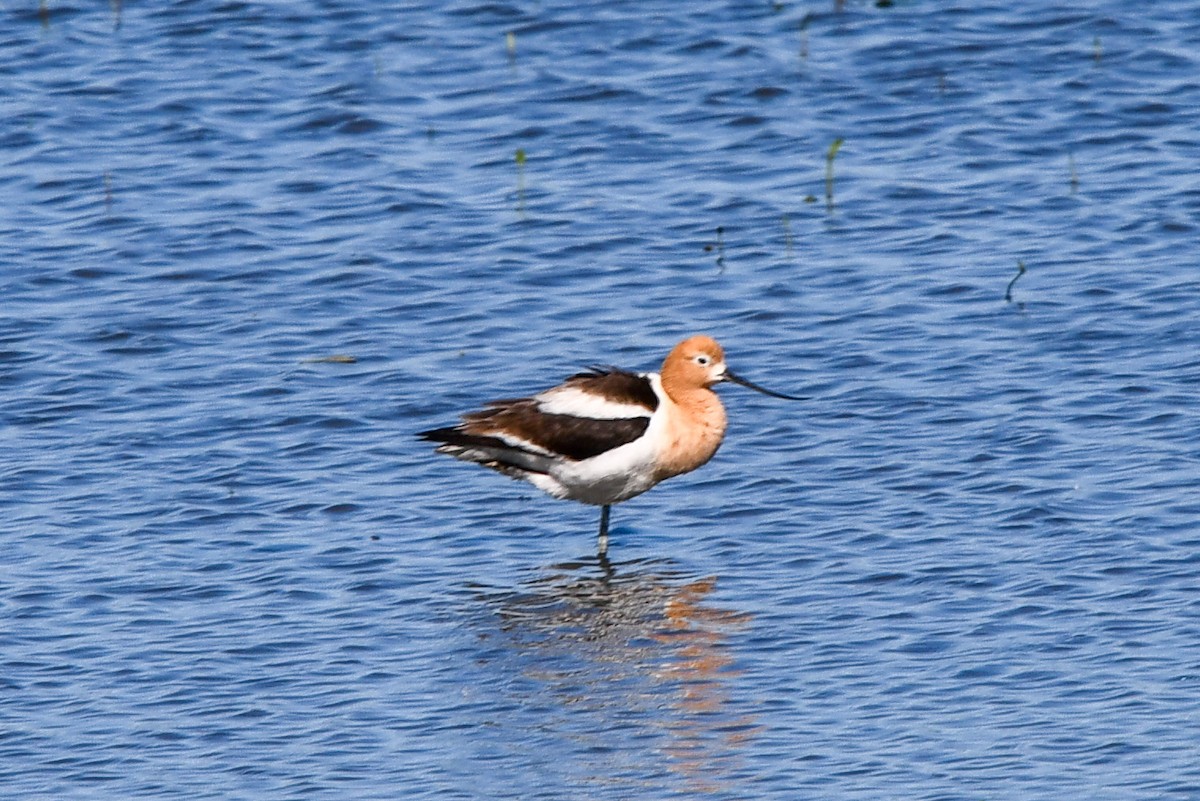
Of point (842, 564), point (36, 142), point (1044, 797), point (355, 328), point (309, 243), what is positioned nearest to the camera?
point (1044, 797)

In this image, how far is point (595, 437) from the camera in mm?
11484

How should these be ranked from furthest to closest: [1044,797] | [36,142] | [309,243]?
1. [36,142]
2. [309,243]
3. [1044,797]

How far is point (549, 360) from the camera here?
45.4ft

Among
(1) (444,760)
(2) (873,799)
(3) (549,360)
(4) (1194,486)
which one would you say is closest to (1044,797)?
(2) (873,799)

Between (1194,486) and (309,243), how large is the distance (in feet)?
24.0

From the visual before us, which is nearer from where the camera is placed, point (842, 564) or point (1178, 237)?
point (842, 564)

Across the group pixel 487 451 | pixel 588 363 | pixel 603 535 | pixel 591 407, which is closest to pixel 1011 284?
pixel 588 363

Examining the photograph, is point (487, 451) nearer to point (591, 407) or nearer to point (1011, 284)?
point (591, 407)

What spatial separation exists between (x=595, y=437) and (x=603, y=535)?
539mm

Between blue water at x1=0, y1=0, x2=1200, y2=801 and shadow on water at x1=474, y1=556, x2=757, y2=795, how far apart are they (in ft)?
0.10

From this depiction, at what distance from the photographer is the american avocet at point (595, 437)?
37.6 feet

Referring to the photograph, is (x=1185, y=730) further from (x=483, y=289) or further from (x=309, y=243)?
(x=309, y=243)

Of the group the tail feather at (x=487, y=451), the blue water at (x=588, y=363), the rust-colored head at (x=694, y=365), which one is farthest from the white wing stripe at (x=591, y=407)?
the blue water at (x=588, y=363)

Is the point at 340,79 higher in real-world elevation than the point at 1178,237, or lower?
higher
